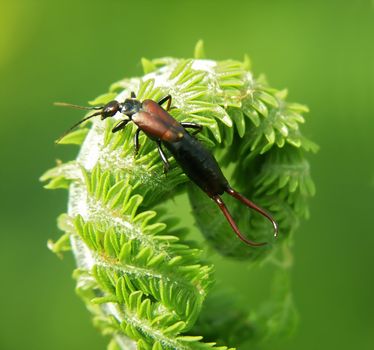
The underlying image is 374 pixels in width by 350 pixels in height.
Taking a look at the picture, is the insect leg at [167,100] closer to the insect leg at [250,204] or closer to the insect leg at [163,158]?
the insect leg at [163,158]

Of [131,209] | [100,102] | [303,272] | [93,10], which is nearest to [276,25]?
[93,10]

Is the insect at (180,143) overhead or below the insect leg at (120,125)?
below

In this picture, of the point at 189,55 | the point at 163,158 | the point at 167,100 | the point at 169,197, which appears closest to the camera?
the point at 163,158

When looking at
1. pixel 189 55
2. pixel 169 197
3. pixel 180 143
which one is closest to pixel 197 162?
pixel 180 143

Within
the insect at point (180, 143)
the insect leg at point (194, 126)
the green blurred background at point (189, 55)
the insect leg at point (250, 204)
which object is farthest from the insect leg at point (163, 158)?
the green blurred background at point (189, 55)

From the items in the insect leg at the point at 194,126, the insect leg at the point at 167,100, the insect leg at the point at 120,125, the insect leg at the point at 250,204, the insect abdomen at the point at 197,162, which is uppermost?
the insect leg at the point at 120,125

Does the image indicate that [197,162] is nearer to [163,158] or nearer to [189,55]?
[163,158]

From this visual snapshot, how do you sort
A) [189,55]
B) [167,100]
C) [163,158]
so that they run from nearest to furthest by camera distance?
[163,158], [167,100], [189,55]
